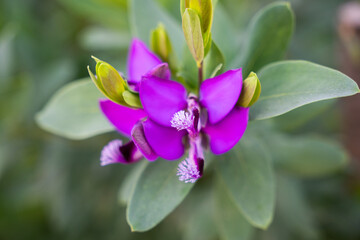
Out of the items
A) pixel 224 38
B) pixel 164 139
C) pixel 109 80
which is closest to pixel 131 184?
pixel 164 139

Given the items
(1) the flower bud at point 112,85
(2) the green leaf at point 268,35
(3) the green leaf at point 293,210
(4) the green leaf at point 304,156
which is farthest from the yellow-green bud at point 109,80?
(3) the green leaf at point 293,210

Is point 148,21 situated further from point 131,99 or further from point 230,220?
point 230,220

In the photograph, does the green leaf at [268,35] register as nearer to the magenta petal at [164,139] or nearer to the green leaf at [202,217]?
the magenta petal at [164,139]

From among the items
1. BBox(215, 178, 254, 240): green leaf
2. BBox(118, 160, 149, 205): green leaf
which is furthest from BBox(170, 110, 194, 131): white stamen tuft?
BBox(215, 178, 254, 240): green leaf

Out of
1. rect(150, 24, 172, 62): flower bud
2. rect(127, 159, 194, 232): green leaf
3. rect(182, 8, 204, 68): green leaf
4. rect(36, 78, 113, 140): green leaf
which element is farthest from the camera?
rect(36, 78, 113, 140): green leaf

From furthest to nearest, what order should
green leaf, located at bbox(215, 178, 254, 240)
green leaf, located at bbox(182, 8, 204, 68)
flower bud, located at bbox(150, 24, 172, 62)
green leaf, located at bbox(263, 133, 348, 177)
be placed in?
1. green leaf, located at bbox(263, 133, 348, 177)
2. green leaf, located at bbox(215, 178, 254, 240)
3. flower bud, located at bbox(150, 24, 172, 62)
4. green leaf, located at bbox(182, 8, 204, 68)

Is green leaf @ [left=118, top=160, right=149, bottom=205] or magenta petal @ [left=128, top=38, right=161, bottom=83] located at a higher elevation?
magenta petal @ [left=128, top=38, right=161, bottom=83]

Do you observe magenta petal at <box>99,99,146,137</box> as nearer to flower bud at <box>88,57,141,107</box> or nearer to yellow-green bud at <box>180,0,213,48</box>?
flower bud at <box>88,57,141,107</box>
